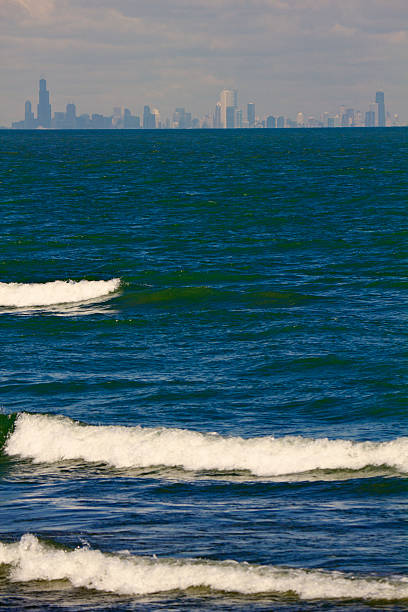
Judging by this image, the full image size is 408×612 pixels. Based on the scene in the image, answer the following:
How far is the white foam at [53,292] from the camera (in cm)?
3186

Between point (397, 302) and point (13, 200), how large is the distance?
37690 millimetres

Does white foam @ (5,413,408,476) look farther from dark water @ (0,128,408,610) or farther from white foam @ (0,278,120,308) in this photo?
white foam @ (0,278,120,308)

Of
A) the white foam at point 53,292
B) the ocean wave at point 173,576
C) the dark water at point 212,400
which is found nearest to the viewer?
the ocean wave at point 173,576

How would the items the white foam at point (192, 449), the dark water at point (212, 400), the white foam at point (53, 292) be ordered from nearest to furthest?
the dark water at point (212, 400) < the white foam at point (192, 449) < the white foam at point (53, 292)

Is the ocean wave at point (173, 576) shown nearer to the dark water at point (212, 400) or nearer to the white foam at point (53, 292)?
the dark water at point (212, 400)

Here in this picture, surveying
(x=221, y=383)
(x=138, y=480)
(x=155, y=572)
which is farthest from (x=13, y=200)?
(x=155, y=572)

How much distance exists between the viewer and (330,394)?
19.7 metres

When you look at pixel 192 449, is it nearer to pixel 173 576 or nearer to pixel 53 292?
pixel 173 576

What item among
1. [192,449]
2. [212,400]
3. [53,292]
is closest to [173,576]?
[192,449]

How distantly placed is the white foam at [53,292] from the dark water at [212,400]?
19 centimetres

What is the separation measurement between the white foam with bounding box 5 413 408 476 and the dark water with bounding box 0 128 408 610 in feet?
0.16

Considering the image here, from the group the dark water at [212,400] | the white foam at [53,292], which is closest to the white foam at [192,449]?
the dark water at [212,400]

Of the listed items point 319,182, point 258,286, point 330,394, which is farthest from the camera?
point 319,182

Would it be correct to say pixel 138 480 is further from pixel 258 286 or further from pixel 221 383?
pixel 258 286
